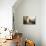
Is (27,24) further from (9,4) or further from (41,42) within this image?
(9,4)

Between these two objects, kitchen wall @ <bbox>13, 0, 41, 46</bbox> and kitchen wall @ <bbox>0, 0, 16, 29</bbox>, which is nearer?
kitchen wall @ <bbox>0, 0, 16, 29</bbox>

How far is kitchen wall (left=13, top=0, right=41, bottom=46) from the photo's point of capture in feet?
17.2

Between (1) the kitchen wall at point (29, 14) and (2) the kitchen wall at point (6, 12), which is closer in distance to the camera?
(2) the kitchen wall at point (6, 12)

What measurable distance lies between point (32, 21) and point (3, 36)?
2.10m

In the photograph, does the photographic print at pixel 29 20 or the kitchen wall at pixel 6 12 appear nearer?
the kitchen wall at pixel 6 12

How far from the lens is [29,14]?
17.3 feet

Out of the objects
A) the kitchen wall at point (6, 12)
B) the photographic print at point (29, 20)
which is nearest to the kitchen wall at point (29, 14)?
the photographic print at point (29, 20)

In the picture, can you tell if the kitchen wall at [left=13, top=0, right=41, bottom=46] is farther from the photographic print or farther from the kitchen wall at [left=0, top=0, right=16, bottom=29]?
the kitchen wall at [left=0, top=0, right=16, bottom=29]

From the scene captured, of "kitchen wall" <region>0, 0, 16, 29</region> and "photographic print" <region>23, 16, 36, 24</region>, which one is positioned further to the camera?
"photographic print" <region>23, 16, 36, 24</region>

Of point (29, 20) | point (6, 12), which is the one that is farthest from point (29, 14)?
point (6, 12)

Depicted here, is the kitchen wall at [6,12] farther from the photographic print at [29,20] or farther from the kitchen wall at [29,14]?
the photographic print at [29,20]

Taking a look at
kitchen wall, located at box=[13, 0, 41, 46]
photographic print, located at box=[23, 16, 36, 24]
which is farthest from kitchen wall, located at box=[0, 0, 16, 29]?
photographic print, located at box=[23, 16, 36, 24]

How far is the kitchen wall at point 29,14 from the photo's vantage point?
17.2 feet

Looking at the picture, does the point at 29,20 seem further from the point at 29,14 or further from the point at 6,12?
the point at 6,12
